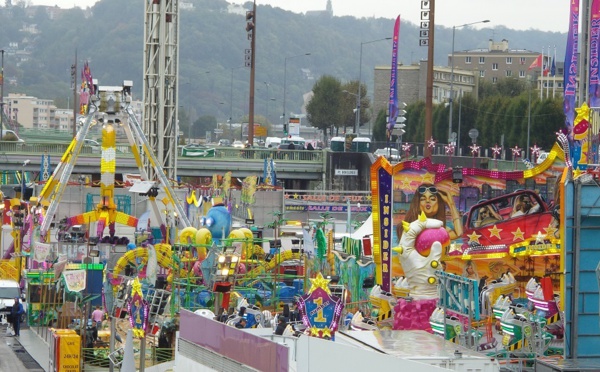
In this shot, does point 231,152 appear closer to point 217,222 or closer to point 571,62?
point 217,222

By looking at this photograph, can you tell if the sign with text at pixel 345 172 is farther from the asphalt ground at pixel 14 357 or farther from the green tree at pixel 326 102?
the green tree at pixel 326 102

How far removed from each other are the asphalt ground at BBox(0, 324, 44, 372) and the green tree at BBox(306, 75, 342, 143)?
95081mm

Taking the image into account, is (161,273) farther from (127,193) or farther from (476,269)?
(127,193)

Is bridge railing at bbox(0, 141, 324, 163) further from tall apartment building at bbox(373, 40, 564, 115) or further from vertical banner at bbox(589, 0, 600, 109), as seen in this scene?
vertical banner at bbox(589, 0, 600, 109)

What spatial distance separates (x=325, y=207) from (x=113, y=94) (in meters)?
17.2

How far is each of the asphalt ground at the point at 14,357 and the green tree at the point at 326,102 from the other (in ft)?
312

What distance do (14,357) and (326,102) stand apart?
9930 centimetres

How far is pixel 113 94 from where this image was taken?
4644cm

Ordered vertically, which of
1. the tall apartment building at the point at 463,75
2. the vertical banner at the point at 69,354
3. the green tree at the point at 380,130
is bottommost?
the vertical banner at the point at 69,354

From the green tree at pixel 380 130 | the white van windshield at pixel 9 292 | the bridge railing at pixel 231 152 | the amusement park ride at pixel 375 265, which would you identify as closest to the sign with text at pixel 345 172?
the bridge railing at pixel 231 152

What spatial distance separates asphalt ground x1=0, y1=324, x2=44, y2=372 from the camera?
113 feet

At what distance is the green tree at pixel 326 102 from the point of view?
134250mm

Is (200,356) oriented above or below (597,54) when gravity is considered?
below

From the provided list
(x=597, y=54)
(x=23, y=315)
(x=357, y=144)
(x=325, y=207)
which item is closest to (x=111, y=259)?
(x=23, y=315)
